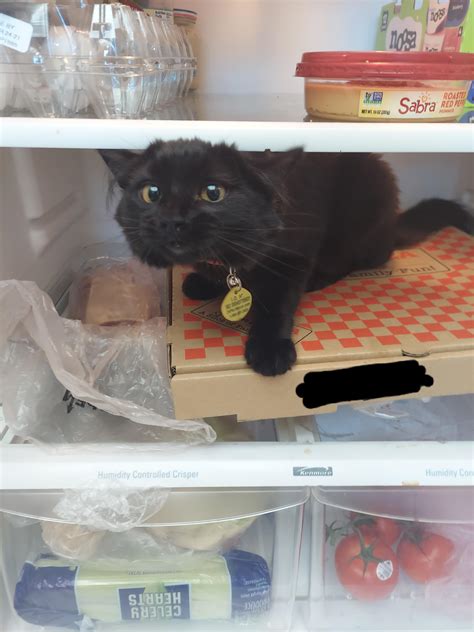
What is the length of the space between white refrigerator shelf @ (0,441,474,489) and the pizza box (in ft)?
0.21

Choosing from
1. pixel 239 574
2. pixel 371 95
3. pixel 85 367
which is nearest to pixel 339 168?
pixel 371 95

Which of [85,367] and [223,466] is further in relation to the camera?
[85,367]

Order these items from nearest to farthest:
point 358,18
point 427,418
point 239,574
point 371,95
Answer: point 371,95
point 239,574
point 427,418
point 358,18

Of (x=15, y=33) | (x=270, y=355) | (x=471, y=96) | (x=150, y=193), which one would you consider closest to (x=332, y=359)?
(x=270, y=355)

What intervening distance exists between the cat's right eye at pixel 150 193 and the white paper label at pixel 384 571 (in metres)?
0.64

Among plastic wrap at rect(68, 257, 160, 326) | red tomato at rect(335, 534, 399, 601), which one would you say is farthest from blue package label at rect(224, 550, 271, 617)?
plastic wrap at rect(68, 257, 160, 326)

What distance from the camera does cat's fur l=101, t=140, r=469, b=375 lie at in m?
0.59

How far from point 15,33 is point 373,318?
57cm

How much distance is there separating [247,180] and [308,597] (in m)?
0.66

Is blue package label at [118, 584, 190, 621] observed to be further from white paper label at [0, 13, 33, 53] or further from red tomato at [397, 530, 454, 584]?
white paper label at [0, 13, 33, 53]

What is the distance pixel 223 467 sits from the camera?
2.10ft

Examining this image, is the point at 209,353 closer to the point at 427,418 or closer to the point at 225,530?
the point at 225,530

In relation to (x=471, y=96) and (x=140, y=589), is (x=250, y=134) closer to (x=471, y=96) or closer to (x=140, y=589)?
(x=471, y=96)

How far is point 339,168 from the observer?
90 cm
